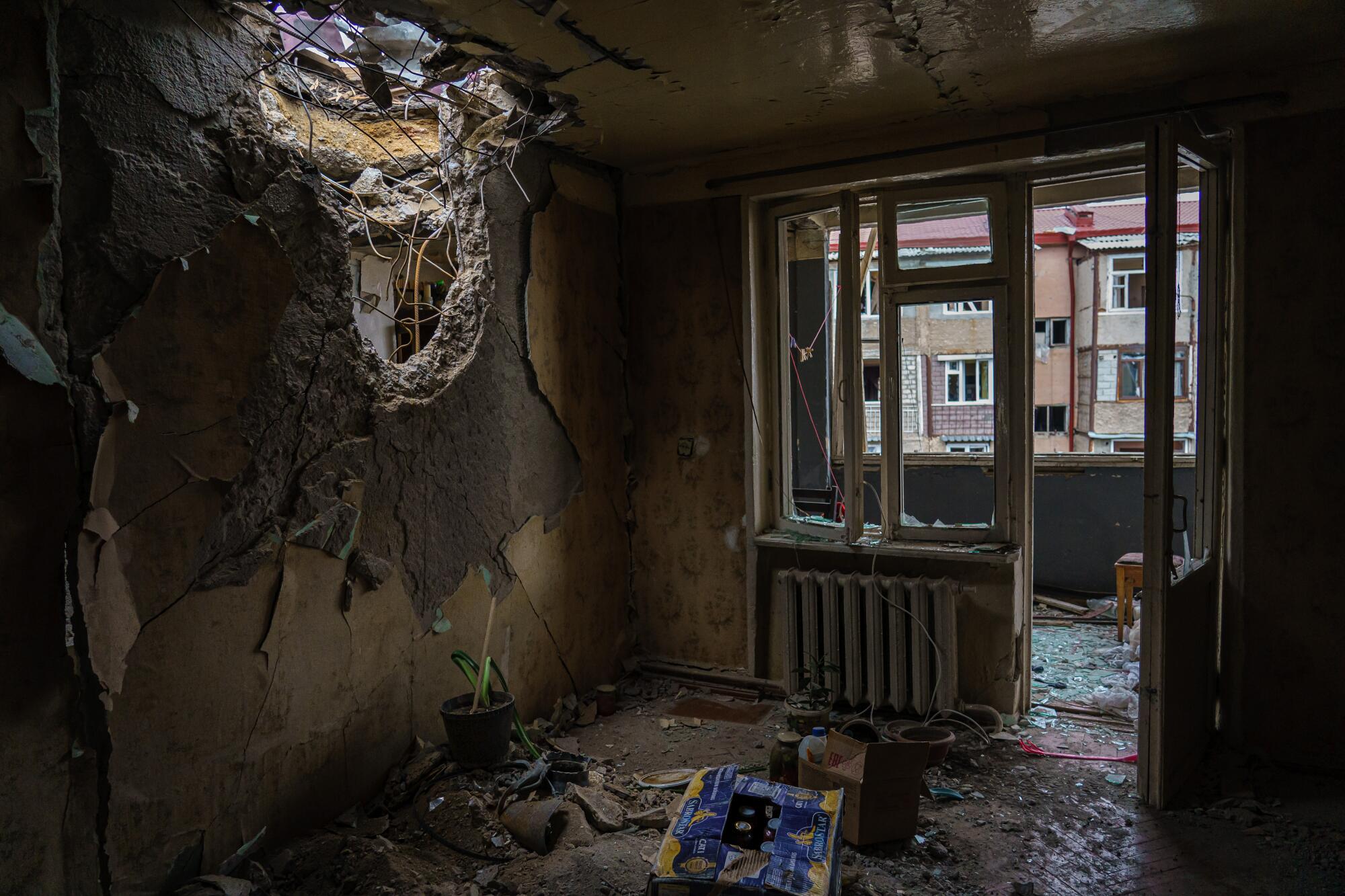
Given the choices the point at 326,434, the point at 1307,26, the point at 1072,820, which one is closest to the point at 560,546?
the point at 326,434

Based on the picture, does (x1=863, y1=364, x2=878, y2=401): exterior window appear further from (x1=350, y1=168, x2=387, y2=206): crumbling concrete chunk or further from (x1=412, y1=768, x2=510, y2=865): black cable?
(x1=412, y1=768, x2=510, y2=865): black cable

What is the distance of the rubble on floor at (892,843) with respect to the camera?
2428 millimetres

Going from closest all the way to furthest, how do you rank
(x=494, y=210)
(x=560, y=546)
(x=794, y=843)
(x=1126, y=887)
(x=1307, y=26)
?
1. (x=794, y=843)
2. (x=1126, y=887)
3. (x=1307, y=26)
4. (x=494, y=210)
5. (x=560, y=546)

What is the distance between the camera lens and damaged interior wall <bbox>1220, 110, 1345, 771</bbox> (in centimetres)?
300

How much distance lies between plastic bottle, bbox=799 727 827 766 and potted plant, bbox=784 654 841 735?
1.22 ft

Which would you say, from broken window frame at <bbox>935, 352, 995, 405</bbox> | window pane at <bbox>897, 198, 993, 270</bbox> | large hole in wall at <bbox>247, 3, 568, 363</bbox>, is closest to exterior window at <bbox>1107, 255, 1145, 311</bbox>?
broken window frame at <bbox>935, 352, 995, 405</bbox>

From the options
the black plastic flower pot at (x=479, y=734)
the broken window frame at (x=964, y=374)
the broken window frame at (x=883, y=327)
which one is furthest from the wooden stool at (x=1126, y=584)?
the broken window frame at (x=964, y=374)

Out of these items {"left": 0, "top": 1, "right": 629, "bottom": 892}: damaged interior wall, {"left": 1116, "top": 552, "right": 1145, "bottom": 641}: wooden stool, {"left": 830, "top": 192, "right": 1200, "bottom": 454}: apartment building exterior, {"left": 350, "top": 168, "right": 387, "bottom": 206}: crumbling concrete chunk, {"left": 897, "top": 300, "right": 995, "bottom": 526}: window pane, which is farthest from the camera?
{"left": 897, "top": 300, "right": 995, "bottom": 526}: window pane

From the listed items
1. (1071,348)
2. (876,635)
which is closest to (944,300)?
(876,635)

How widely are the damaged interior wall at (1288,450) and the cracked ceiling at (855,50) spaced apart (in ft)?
1.44

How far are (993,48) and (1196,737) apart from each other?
272cm

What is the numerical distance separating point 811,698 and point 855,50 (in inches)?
101

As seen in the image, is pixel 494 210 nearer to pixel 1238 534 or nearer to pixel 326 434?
pixel 326 434

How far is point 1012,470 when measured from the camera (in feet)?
11.8
